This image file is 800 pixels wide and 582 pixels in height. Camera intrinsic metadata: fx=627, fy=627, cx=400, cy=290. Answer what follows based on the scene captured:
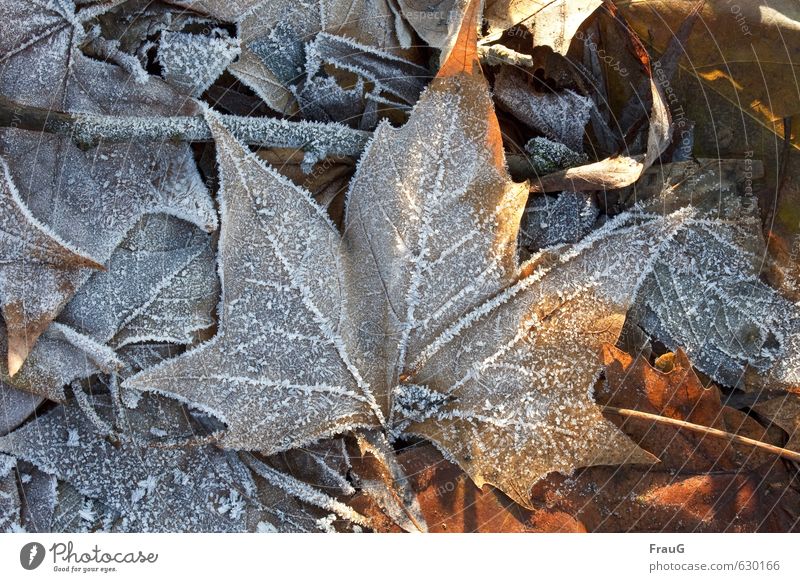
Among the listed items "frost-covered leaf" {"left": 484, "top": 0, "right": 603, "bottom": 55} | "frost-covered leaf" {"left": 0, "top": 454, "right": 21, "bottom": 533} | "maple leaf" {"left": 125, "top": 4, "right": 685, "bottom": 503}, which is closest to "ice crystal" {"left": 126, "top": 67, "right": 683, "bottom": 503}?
"maple leaf" {"left": 125, "top": 4, "right": 685, "bottom": 503}

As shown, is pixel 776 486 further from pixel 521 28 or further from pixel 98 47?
pixel 98 47

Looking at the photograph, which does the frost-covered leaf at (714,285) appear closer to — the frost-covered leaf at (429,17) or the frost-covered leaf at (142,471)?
the frost-covered leaf at (429,17)

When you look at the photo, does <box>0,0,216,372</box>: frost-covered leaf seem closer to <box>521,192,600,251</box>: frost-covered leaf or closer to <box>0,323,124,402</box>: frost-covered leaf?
<box>0,323,124,402</box>: frost-covered leaf

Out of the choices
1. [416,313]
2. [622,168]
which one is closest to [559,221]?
[622,168]

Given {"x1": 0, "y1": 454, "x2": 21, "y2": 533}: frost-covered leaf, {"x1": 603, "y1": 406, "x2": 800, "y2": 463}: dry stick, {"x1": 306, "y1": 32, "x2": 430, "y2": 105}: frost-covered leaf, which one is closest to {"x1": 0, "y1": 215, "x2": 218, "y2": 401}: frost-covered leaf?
{"x1": 0, "y1": 454, "x2": 21, "y2": 533}: frost-covered leaf

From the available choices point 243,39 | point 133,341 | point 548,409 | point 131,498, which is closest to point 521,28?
point 243,39

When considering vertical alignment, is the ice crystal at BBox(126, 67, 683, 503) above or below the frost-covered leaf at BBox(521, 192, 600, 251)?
below

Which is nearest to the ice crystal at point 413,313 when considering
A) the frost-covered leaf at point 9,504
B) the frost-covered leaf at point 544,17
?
the frost-covered leaf at point 544,17
